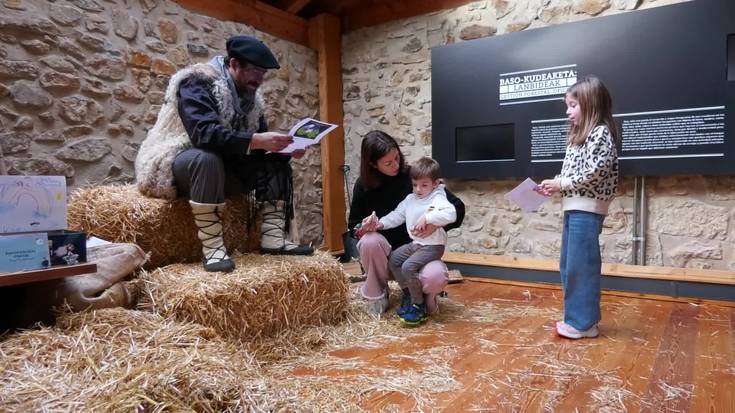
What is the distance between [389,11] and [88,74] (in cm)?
264

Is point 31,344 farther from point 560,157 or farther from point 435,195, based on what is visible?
point 560,157

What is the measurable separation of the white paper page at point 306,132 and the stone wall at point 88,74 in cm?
139

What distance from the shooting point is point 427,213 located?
2.38m

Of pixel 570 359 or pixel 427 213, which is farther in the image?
pixel 427 213

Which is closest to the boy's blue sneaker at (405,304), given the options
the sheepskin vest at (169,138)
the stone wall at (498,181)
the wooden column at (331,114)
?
the sheepskin vest at (169,138)

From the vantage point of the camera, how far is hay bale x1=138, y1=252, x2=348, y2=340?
1822mm

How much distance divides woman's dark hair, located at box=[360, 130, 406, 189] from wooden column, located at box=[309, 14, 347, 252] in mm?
1953

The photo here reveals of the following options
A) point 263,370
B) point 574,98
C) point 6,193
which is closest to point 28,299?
point 6,193

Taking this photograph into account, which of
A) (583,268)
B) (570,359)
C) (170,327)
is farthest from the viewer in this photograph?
(583,268)

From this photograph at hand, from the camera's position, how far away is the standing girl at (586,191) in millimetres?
2088

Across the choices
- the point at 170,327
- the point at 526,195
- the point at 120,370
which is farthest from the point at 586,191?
the point at 120,370

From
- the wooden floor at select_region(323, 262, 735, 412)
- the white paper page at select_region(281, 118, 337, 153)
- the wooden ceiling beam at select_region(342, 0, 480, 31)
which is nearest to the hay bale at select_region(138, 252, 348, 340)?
the wooden floor at select_region(323, 262, 735, 412)

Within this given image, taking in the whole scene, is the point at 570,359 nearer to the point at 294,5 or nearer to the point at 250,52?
the point at 250,52

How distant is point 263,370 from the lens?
5.98ft
